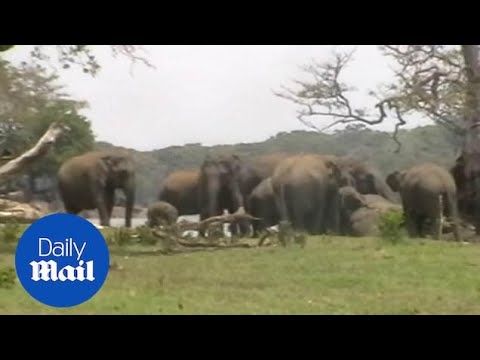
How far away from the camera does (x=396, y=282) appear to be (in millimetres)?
6480

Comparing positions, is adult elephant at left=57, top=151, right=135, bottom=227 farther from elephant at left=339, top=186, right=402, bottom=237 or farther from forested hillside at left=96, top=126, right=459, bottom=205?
elephant at left=339, top=186, right=402, bottom=237

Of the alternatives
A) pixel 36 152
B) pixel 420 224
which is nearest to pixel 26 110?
pixel 36 152

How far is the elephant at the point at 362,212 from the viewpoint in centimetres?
675

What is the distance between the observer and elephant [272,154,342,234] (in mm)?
6789

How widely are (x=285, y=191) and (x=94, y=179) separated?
1.05 metres

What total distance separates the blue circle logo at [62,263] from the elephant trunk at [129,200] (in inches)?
9.5

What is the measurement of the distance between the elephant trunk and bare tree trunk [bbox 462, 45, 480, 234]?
176 centimetres

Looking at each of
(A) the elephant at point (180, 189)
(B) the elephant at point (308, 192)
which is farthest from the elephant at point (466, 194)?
(A) the elephant at point (180, 189)

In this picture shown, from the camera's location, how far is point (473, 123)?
6.74 m

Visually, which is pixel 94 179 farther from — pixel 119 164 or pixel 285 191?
pixel 285 191

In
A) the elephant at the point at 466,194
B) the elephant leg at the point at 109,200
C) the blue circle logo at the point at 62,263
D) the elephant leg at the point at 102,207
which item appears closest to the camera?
the blue circle logo at the point at 62,263

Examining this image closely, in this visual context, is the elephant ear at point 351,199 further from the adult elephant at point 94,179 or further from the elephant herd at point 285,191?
the adult elephant at point 94,179

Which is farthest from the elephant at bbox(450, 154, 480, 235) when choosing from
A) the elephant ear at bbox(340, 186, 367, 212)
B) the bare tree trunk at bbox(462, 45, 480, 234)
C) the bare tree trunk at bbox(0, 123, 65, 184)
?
the bare tree trunk at bbox(0, 123, 65, 184)
